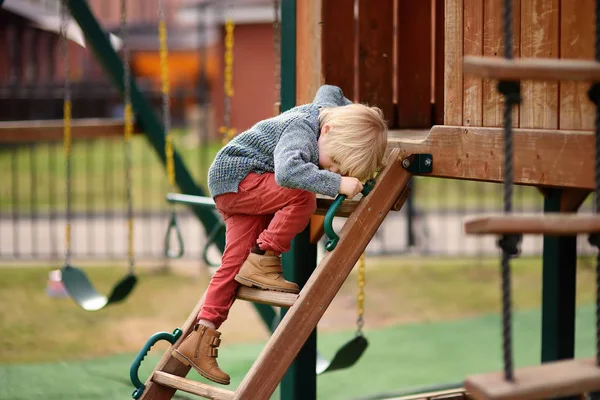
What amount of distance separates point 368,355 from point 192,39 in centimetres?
2619

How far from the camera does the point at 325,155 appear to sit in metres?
3.47

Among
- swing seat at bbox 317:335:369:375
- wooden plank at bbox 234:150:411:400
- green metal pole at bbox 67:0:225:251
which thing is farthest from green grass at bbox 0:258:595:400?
wooden plank at bbox 234:150:411:400

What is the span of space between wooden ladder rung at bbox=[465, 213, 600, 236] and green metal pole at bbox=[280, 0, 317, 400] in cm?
191

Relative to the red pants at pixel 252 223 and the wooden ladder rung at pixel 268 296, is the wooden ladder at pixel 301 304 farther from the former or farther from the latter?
the red pants at pixel 252 223

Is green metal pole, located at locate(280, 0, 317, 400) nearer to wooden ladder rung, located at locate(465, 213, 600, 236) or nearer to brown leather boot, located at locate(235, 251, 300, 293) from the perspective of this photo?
brown leather boot, located at locate(235, 251, 300, 293)

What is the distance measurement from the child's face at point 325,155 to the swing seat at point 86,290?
214cm

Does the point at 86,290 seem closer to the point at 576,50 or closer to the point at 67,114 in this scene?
the point at 67,114

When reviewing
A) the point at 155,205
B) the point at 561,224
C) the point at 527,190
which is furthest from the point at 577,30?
the point at 527,190

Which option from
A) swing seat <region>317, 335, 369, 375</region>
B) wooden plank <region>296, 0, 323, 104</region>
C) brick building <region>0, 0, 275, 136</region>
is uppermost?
brick building <region>0, 0, 275, 136</region>

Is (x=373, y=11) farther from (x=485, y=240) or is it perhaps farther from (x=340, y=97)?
(x=485, y=240)

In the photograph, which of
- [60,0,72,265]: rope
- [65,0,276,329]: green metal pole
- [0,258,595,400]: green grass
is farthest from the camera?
[0,258,595,400]: green grass

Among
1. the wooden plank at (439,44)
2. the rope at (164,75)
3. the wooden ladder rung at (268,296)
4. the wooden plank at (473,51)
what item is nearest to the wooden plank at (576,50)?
the wooden plank at (473,51)

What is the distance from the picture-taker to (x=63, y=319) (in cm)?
801

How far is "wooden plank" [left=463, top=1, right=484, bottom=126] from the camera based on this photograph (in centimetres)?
346
